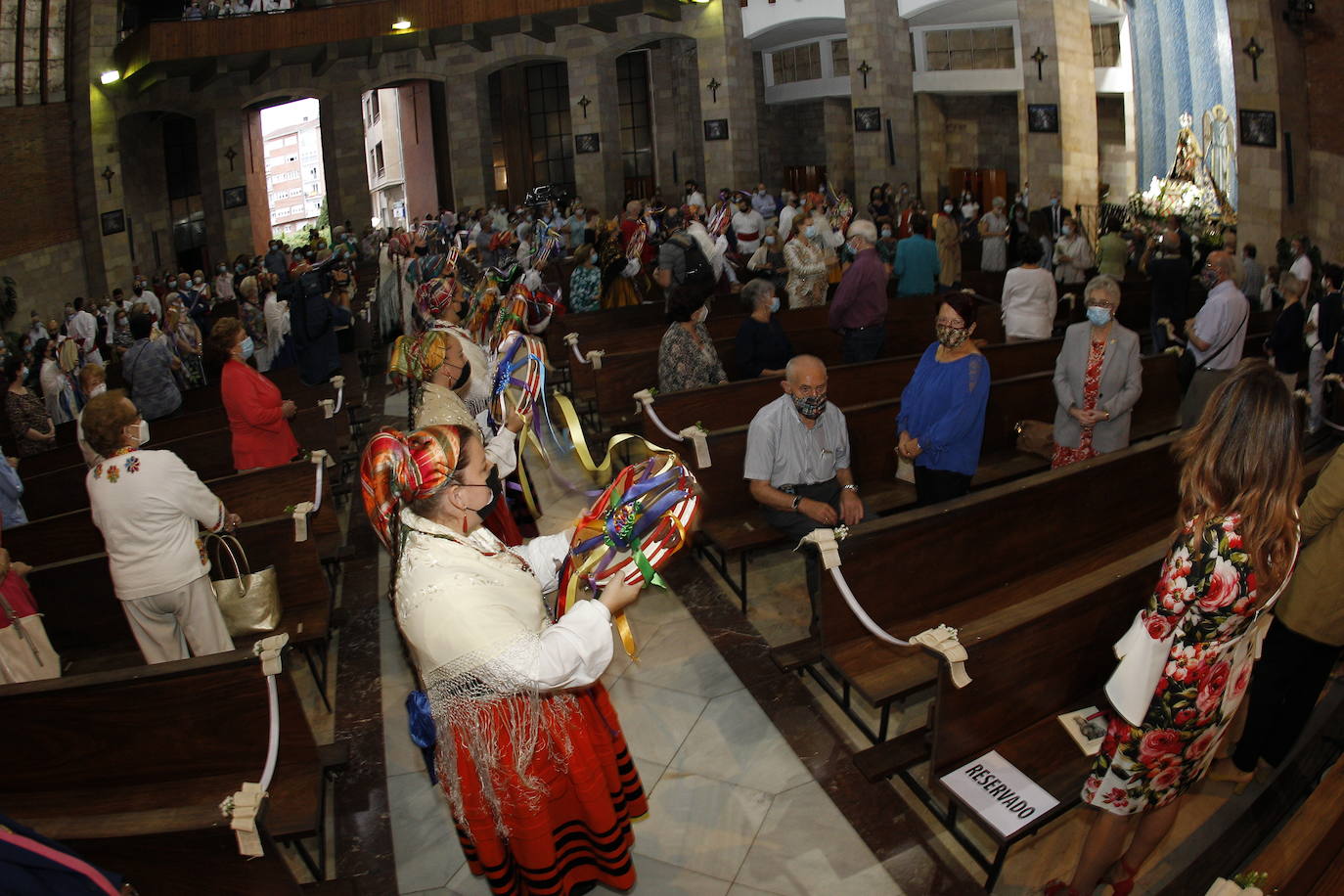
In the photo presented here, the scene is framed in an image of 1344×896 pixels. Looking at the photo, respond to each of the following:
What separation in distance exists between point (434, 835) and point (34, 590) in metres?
2.35

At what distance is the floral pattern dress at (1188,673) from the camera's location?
2514 millimetres

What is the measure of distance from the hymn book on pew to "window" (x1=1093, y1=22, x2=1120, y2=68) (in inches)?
674

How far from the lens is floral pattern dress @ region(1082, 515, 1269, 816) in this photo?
251 cm

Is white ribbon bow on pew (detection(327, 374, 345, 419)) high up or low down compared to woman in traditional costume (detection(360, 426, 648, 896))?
up

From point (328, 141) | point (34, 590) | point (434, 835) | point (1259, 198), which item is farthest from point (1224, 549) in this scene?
point (328, 141)

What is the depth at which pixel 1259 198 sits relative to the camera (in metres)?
11.2

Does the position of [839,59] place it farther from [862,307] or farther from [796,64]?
[862,307]

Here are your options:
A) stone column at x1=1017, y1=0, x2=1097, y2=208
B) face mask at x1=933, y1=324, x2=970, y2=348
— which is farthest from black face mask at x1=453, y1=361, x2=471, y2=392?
stone column at x1=1017, y1=0, x2=1097, y2=208

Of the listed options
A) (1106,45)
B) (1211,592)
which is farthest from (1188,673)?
(1106,45)

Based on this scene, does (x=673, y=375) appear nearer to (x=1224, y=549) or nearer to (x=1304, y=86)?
(x=1224, y=549)

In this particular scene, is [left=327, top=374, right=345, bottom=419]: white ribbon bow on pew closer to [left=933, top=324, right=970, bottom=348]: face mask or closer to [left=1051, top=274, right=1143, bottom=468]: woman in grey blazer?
[left=933, top=324, right=970, bottom=348]: face mask

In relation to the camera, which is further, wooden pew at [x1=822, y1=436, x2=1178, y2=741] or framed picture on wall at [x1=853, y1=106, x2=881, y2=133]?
framed picture on wall at [x1=853, y1=106, x2=881, y2=133]

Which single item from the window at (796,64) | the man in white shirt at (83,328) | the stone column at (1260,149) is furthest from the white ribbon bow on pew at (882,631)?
the window at (796,64)

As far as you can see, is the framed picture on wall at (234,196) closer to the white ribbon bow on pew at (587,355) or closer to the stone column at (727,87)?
the stone column at (727,87)
